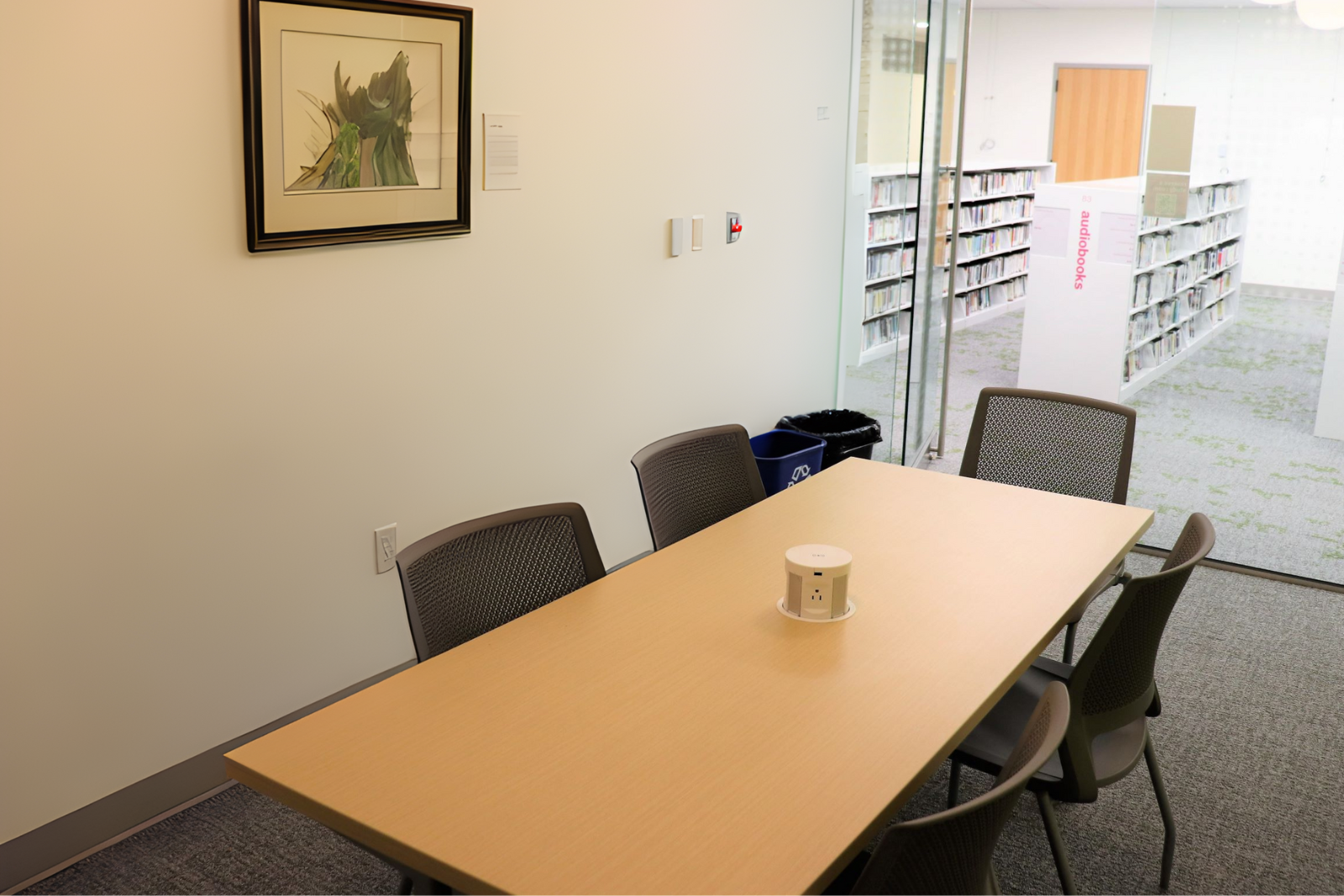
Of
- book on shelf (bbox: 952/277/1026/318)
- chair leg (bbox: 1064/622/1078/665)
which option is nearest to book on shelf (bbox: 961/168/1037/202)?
book on shelf (bbox: 952/277/1026/318)

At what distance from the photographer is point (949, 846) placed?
1.42m

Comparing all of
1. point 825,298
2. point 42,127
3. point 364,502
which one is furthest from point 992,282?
point 42,127

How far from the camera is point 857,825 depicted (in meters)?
1.54

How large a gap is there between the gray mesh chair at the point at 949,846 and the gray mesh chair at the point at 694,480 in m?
1.39

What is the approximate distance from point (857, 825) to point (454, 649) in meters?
0.87

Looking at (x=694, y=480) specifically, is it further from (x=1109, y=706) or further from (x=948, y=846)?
(x=948, y=846)

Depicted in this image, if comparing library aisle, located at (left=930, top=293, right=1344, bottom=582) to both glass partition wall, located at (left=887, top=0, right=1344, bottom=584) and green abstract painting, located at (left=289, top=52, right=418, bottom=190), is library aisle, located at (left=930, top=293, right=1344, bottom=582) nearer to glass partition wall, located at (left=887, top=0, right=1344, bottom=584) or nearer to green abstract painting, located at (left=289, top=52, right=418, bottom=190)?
glass partition wall, located at (left=887, top=0, right=1344, bottom=584)

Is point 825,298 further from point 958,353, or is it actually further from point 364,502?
point 958,353

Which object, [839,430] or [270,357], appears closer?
[270,357]

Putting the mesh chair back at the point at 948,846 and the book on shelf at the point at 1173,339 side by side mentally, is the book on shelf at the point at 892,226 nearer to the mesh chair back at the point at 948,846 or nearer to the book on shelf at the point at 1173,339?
the book on shelf at the point at 1173,339

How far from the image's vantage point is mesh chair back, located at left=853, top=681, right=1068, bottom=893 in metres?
1.38

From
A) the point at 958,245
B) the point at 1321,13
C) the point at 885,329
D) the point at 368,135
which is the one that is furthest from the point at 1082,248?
the point at 368,135

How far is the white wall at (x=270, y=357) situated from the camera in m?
2.47

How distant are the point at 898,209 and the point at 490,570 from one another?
3756mm
